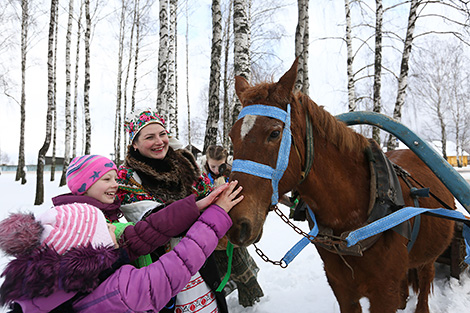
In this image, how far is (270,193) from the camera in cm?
145

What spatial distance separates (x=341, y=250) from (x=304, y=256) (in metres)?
3.15

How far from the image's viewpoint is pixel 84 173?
1.41 meters

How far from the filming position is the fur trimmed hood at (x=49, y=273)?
3.06ft

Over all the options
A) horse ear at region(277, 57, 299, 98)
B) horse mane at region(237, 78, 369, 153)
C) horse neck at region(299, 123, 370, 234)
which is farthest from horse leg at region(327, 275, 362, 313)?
horse ear at region(277, 57, 299, 98)

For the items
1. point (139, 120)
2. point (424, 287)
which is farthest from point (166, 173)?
point (424, 287)

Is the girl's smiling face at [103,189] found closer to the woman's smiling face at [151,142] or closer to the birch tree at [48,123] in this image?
the woman's smiling face at [151,142]

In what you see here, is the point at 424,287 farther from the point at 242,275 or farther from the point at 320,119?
the point at 320,119

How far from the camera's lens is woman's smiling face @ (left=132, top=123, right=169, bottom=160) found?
1830 millimetres

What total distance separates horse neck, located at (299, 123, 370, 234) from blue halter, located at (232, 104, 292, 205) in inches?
12.2

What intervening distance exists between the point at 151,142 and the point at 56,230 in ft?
2.83

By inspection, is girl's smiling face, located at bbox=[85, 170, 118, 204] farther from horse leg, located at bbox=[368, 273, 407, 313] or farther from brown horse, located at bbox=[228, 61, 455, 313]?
horse leg, located at bbox=[368, 273, 407, 313]

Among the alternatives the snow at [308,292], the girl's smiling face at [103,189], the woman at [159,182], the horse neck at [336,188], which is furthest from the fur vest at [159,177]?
the snow at [308,292]

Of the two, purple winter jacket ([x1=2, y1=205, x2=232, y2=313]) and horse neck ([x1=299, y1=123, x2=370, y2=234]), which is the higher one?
horse neck ([x1=299, y1=123, x2=370, y2=234])

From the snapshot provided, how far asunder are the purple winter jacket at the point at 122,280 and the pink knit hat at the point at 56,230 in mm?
62
